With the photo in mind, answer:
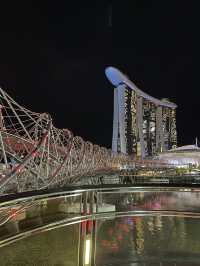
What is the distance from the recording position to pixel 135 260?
316 centimetres

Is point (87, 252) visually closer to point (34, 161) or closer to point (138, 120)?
point (34, 161)

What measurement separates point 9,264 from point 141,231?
5.99 feet

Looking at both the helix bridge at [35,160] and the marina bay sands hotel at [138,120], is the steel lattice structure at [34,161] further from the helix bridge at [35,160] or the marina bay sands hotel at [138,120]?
the marina bay sands hotel at [138,120]

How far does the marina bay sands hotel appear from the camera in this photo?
86.4m

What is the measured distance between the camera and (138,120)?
98375 millimetres

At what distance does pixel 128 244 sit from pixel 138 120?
9449 centimetres

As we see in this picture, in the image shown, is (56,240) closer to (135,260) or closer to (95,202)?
(135,260)

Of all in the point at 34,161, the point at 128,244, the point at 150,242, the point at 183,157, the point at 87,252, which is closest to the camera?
the point at 87,252

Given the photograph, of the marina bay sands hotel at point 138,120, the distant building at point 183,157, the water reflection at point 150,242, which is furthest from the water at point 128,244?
the marina bay sands hotel at point 138,120

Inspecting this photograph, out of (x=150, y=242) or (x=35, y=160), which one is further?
(x=35, y=160)

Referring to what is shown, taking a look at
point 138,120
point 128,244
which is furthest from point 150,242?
point 138,120

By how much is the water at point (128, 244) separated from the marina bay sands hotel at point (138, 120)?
3087 inches

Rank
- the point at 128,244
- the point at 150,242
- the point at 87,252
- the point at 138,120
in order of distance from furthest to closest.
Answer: the point at 138,120
the point at 150,242
the point at 128,244
the point at 87,252

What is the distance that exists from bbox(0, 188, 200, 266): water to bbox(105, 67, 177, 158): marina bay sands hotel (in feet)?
257
